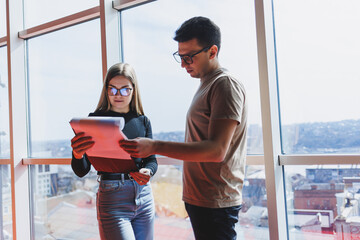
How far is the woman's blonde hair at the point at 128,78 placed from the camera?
1.76 m

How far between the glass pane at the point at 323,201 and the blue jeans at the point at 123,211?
0.88 m

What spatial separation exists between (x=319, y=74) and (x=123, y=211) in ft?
4.47

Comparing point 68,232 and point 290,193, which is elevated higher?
point 290,193

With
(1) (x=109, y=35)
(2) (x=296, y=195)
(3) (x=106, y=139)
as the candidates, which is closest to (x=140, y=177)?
(3) (x=106, y=139)

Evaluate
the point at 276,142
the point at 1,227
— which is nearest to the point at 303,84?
the point at 276,142

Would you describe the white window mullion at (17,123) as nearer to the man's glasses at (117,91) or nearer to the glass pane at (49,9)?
the glass pane at (49,9)

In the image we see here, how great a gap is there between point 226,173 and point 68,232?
228 cm

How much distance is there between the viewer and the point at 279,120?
1.93 m

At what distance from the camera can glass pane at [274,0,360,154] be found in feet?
5.68

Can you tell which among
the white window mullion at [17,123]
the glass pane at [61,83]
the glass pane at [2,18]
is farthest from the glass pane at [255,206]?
the glass pane at [2,18]

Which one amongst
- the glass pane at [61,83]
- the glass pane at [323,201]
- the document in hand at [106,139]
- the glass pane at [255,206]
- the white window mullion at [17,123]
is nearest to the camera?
the document in hand at [106,139]

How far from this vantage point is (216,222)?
1.23 m

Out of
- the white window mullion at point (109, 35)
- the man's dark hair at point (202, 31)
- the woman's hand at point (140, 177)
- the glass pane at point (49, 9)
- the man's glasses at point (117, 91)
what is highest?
the glass pane at point (49, 9)

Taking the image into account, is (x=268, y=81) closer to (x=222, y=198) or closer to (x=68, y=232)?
(x=222, y=198)
